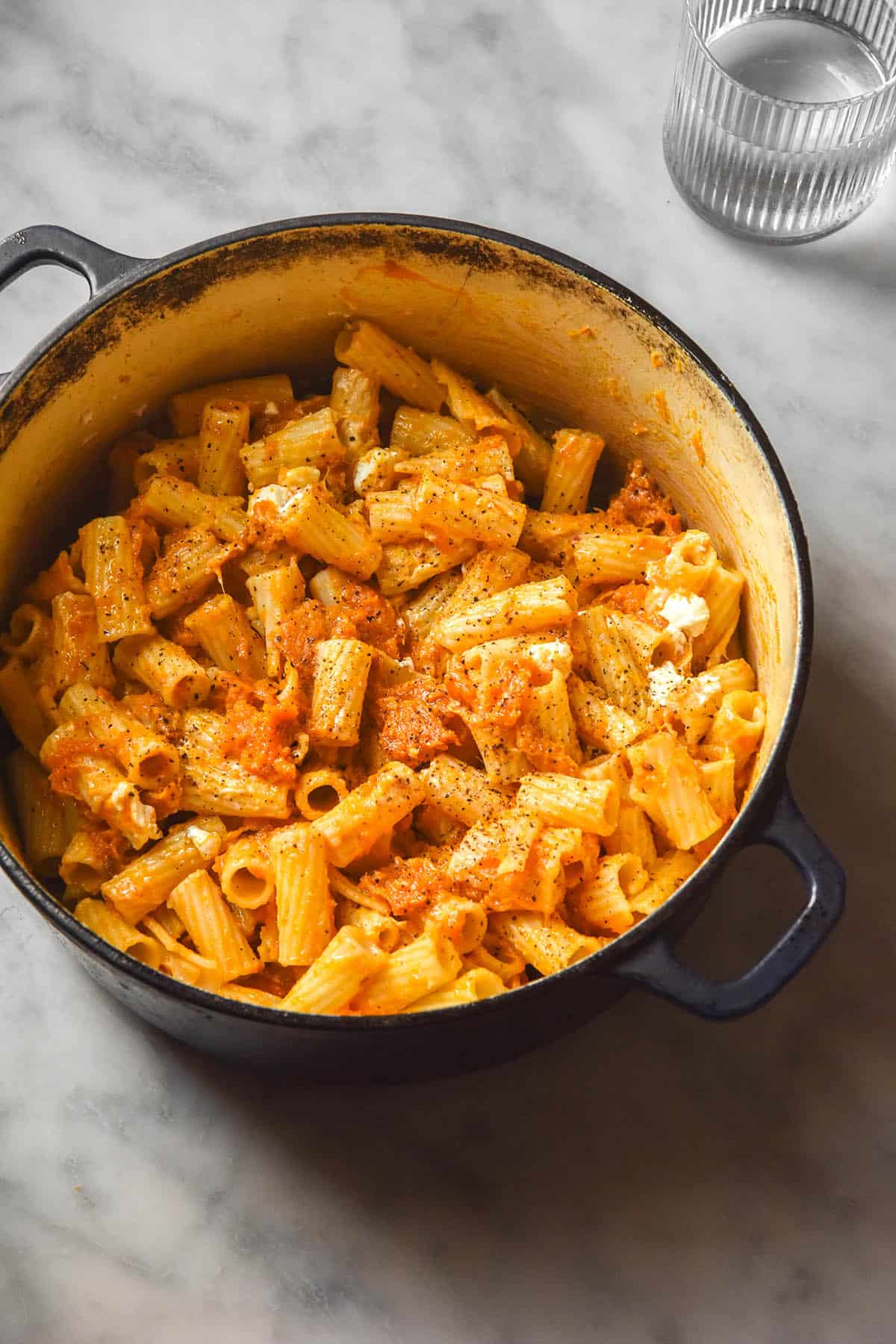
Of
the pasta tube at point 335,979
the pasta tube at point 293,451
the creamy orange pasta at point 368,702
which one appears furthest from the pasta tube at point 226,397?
the pasta tube at point 335,979

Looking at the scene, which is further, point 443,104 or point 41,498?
point 443,104

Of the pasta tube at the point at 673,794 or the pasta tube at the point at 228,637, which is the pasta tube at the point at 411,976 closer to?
the pasta tube at the point at 673,794

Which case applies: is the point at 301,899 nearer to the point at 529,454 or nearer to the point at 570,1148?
the point at 570,1148

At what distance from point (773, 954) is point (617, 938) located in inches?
6.9

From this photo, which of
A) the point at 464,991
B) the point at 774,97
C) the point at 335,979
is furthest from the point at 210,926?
the point at 774,97

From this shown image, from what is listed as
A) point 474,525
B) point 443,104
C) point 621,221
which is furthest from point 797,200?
point 474,525

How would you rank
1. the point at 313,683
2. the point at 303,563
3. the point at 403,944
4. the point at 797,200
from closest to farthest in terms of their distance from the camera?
the point at 403,944 → the point at 313,683 → the point at 303,563 → the point at 797,200

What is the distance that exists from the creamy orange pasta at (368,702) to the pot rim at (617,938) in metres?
0.19

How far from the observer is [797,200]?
103 inches

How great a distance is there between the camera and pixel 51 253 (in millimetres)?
2057

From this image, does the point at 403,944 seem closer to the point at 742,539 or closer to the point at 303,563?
the point at 303,563

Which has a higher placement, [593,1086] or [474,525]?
[474,525]

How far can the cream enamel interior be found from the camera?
6.81 ft

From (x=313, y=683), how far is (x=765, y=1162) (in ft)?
2.94
